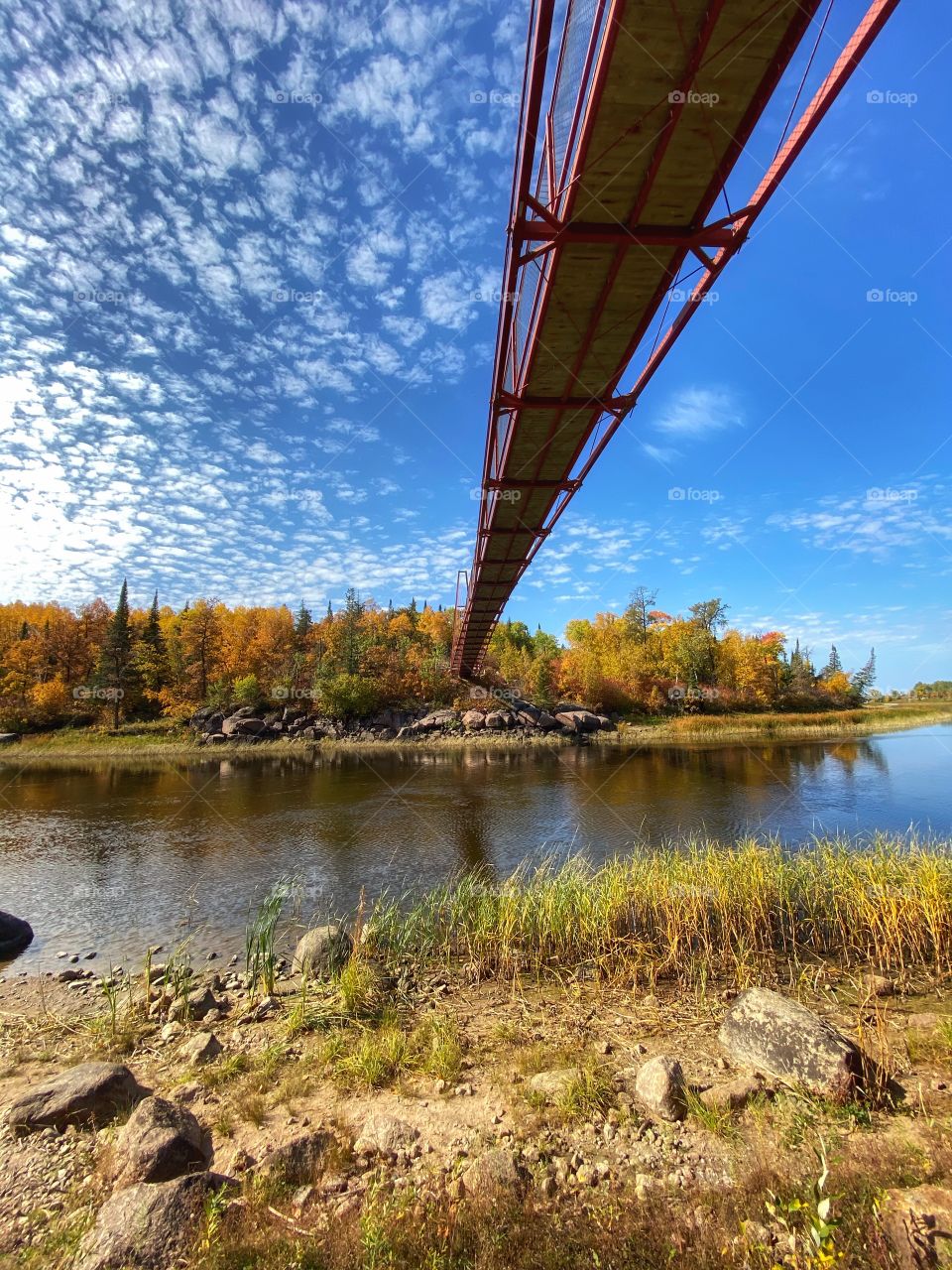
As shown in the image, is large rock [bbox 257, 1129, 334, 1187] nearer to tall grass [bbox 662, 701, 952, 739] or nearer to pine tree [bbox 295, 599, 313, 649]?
tall grass [bbox 662, 701, 952, 739]

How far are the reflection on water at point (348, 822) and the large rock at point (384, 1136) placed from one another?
7.12 meters

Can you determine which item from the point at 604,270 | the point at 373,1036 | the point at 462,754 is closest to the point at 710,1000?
the point at 373,1036

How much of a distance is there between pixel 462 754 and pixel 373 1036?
41.8m

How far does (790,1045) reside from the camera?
5.32m

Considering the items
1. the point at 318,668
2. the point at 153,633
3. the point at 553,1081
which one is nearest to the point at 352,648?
the point at 318,668

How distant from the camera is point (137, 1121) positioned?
435cm

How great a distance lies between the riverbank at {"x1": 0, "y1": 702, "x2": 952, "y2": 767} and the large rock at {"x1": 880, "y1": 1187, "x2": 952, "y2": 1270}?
46.8 metres

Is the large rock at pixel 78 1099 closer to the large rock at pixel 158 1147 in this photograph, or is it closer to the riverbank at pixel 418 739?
the large rock at pixel 158 1147

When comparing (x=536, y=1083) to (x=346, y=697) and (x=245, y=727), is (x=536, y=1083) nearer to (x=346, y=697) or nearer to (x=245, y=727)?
(x=245, y=727)

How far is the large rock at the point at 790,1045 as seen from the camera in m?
4.91

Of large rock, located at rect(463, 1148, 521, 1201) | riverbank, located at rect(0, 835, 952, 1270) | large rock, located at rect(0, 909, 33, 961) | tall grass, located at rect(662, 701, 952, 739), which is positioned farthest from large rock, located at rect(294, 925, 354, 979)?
tall grass, located at rect(662, 701, 952, 739)

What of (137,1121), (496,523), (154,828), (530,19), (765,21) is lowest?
(154,828)

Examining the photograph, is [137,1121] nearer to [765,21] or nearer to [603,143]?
[603,143]

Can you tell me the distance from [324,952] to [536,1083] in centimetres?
421
